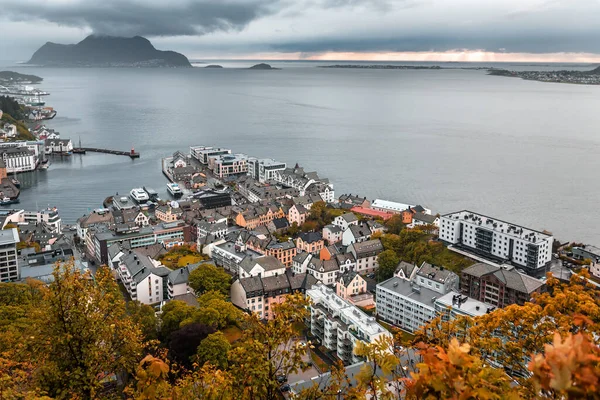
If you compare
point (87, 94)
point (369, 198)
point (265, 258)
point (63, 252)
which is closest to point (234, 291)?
point (265, 258)

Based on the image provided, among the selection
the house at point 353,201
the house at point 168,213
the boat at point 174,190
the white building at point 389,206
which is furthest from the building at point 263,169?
the white building at point 389,206

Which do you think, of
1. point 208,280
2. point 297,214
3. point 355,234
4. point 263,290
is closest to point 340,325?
point 263,290

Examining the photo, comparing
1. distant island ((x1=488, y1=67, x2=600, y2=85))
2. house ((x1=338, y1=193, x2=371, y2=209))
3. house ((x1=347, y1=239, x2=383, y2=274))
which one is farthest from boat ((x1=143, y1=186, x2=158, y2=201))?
distant island ((x1=488, y1=67, x2=600, y2=85))

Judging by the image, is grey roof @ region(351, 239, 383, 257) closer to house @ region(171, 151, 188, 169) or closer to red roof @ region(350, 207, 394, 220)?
red roof @ region(350, 207, 394, 220)

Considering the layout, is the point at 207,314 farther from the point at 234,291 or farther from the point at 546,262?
the point at 546,262

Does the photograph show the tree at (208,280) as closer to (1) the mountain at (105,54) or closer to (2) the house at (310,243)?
(2) the house at (310,243)

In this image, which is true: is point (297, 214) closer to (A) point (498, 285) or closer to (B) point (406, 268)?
(B) point (406, 268)
